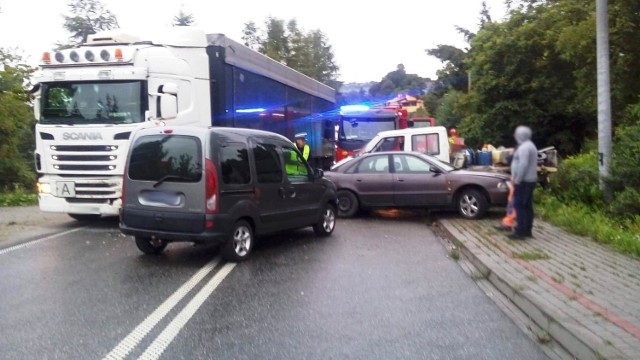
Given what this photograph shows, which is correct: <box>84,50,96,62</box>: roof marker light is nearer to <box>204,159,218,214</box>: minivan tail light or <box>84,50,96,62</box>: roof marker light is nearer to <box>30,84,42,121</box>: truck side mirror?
<box>30,84,42,121</box>: truck side mirror

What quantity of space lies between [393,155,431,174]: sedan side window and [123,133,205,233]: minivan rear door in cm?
604

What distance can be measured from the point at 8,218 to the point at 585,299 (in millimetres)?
11656

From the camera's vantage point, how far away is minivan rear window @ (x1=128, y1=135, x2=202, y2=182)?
27.8ft

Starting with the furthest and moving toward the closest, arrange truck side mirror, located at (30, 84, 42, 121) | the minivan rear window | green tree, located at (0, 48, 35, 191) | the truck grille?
green tree, located at (0, 48, 35, 191)
truck side mirror, located at (30, 84, 42, 121)
the truck grille
the minivan rear window

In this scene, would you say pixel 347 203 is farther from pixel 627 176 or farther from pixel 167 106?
pixel 627 176

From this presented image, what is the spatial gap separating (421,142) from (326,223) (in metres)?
5.93

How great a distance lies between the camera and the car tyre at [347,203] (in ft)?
44.8

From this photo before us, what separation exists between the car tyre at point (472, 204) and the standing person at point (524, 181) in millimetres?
2746

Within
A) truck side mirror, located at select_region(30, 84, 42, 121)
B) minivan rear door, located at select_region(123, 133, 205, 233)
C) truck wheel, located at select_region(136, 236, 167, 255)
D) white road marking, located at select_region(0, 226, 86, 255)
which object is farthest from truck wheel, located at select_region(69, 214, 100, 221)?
minivan rear door, located at select_region(123, 133, 205, 233)

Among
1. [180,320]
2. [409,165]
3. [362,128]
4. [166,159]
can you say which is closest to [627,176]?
[409,165]

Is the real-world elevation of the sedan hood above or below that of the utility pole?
below

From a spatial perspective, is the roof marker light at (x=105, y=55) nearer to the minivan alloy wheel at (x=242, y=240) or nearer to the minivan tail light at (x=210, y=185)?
the minivan tail light at (x=210, y=185)

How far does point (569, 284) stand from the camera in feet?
22.5

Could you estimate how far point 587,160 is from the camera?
15.5 meters
